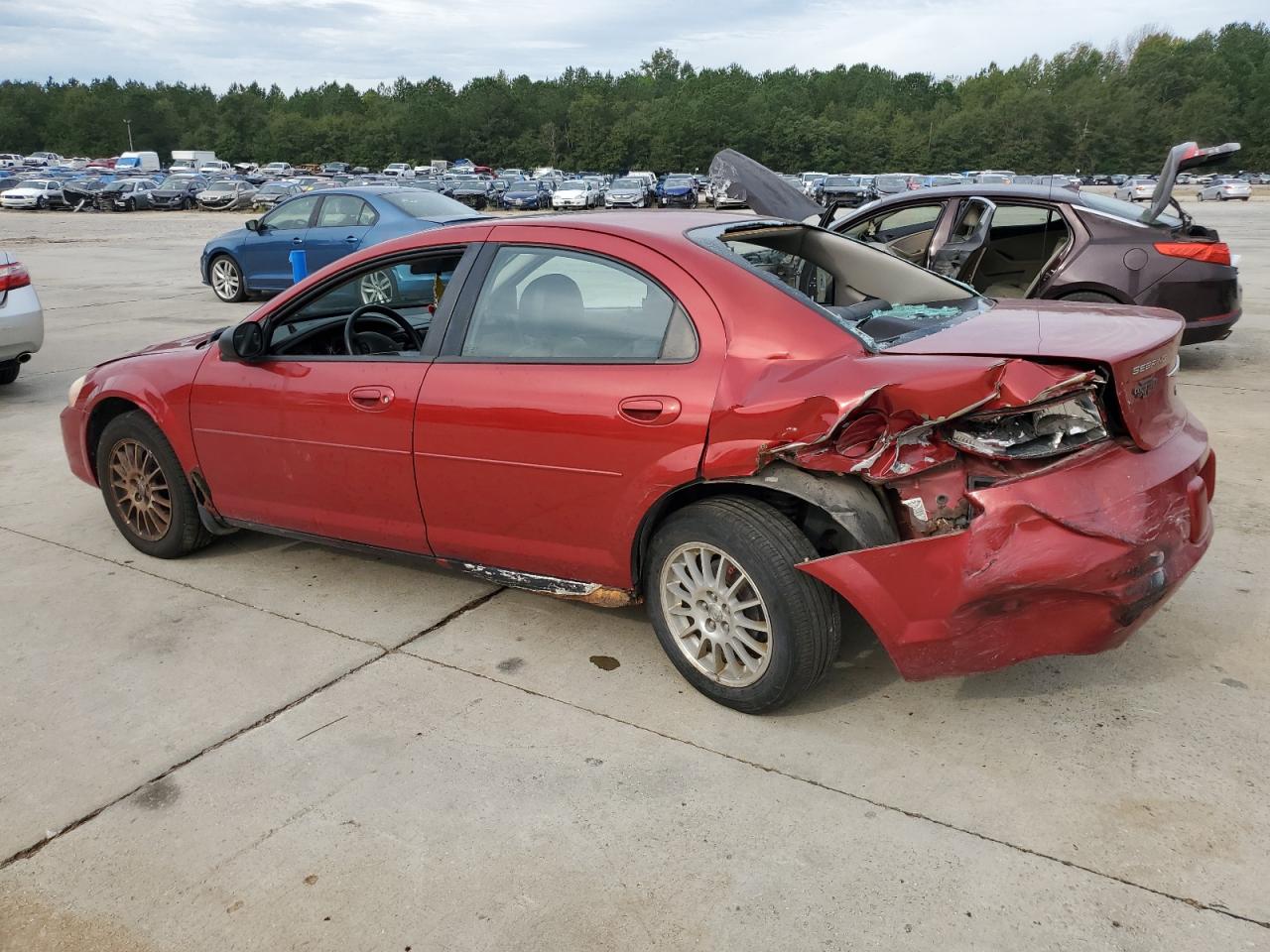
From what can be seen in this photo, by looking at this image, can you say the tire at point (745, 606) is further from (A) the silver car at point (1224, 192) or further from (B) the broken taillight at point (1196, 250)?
(A) the silver car at point (1224, 192)

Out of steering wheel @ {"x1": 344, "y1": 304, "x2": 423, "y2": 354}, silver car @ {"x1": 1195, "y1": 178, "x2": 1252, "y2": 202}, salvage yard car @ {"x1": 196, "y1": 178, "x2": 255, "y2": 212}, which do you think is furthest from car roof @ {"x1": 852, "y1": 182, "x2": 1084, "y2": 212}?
silver car @ {"x1": 1195, "y1": 178, "x2": 1252, "y2": 202}

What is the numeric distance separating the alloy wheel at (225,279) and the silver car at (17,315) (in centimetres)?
609

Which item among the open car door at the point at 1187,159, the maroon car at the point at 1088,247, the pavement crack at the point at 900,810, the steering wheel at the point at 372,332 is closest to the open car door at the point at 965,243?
the maroon car at the point at 1088,247

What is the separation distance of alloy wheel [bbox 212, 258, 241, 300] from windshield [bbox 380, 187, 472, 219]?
3.04m

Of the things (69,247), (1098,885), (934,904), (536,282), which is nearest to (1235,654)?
(1098,885)

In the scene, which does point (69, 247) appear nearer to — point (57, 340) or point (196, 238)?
point (196, 238)

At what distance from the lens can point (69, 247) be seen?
24.5 m

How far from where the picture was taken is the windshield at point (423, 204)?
12.4 m

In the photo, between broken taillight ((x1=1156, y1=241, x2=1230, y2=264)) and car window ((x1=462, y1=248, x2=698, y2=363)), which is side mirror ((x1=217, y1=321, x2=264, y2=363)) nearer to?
car window ((x1=462, y1=248, x2=698, y2=363))

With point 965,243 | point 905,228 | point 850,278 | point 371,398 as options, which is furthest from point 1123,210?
point 371,398

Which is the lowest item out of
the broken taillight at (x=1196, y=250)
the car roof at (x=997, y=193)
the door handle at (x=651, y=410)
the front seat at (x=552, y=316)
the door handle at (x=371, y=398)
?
the door handle at (x=371, y=398)

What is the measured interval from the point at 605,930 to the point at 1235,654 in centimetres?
256

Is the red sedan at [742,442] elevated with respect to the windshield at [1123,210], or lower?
lower

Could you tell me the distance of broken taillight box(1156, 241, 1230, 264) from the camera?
763 cm
